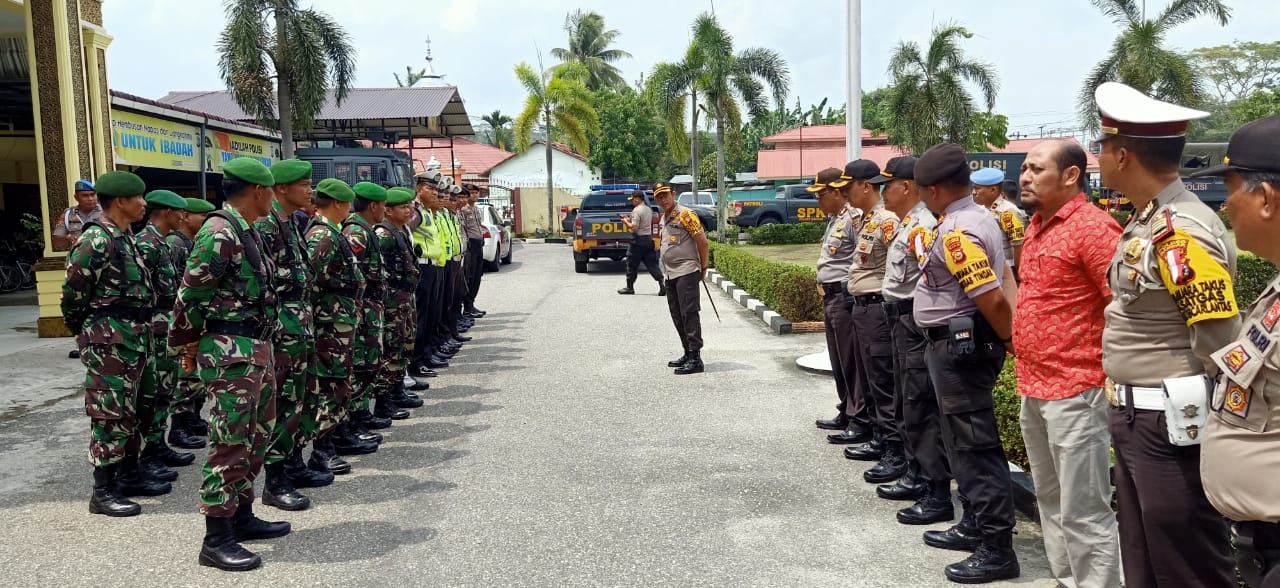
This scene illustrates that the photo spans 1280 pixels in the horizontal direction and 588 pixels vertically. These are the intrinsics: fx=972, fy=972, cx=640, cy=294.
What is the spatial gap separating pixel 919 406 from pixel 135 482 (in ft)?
13.9

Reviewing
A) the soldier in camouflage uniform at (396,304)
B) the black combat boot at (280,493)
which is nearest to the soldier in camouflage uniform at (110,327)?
the black combat boot at (280,493)

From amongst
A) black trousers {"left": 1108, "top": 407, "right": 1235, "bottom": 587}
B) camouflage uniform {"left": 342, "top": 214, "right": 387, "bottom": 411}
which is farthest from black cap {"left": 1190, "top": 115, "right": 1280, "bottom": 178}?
camouflage uniform {"left": 342, "top": 214, "right": 387, "bottom": 411}

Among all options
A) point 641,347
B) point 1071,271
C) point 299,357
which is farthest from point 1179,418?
point 641,347

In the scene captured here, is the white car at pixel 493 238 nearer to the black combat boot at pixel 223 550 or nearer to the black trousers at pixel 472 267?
the black trousers at pixel 472 267

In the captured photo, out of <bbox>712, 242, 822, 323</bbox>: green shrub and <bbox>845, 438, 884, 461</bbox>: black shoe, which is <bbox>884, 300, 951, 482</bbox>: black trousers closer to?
<bbox>845, 438, 884, 461</bbox>: black shoe

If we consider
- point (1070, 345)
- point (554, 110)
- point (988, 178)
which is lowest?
point (1070, 345)

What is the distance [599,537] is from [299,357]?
1.87 metres

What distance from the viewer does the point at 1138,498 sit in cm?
273

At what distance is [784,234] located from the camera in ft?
96.1

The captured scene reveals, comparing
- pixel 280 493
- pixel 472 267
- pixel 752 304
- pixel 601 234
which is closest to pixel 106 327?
pixel 280 493

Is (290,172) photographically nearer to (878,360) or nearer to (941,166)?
(941,166)

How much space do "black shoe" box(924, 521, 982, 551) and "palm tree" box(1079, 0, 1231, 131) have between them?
21.6 meters

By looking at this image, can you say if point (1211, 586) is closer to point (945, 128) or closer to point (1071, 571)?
point (1071, 571)

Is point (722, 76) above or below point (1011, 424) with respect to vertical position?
above
